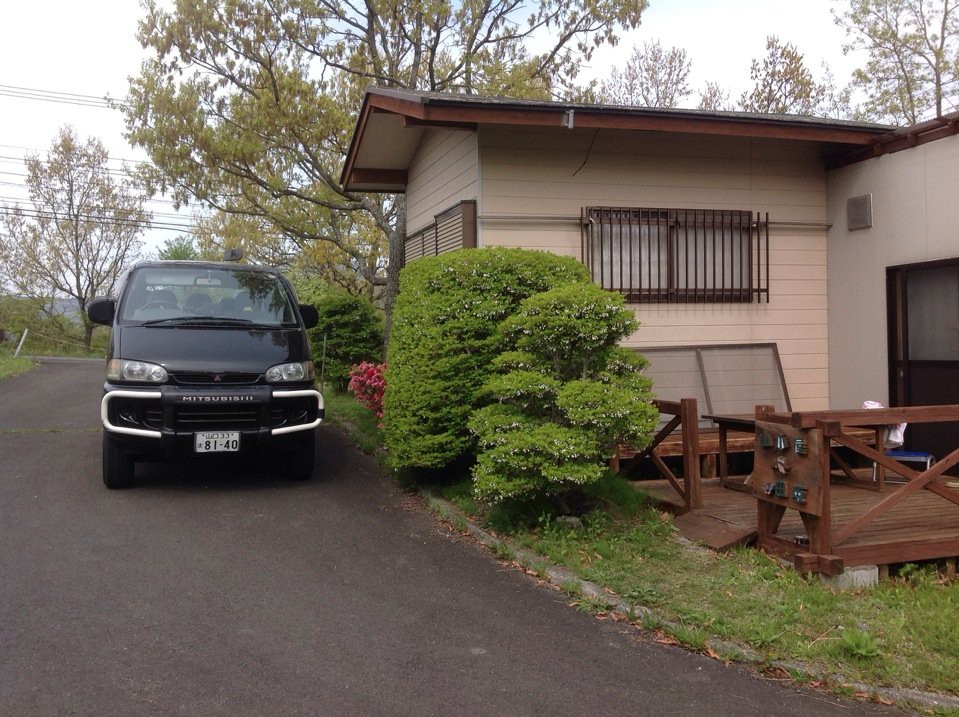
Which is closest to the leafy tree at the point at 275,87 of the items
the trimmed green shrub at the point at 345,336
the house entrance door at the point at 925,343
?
the trimmed green shrub at the point at 345,336

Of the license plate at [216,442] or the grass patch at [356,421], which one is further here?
the grass patch at [356,421]

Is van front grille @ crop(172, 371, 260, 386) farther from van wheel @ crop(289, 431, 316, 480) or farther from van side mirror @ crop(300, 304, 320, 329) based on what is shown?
van side mirror @ crop(300, 304, 320, 329)

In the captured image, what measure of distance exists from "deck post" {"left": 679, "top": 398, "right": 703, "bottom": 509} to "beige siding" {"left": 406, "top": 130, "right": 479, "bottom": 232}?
3246mm

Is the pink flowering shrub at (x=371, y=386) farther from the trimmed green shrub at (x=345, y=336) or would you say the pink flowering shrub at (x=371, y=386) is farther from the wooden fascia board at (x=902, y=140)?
the wooden fascia board at (x=902, y=140)

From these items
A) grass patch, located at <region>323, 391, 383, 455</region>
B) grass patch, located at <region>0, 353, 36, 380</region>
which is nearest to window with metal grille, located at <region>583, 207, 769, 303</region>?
grass patch, located at <region>323, 391, 383, 455</region>

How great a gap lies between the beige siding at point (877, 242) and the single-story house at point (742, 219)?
0.06 ft

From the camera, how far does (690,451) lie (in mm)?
6836

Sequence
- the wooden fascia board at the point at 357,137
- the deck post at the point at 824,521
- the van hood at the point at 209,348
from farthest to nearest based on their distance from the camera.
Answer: the wooden fascia board at the point at 357,137
the van hood at the point at 209,348
the deck post at the point at 824,521

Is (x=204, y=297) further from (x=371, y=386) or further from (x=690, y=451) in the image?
(x=690, y=451)

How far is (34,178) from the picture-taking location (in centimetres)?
3516

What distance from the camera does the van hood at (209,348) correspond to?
7.74m

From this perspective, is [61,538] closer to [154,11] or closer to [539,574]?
[539,574]

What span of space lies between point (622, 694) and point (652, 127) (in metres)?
A: 5.82

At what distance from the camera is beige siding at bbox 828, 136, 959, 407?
8133 millimetres
